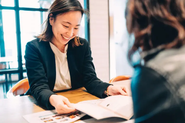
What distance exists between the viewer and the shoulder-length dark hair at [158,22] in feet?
1.39

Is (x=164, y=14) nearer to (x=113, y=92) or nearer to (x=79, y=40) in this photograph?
(x=113, y=92)

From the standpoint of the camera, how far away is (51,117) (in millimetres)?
859

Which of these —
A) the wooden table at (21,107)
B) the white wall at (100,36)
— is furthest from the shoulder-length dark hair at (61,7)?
the white wall at (100,36)

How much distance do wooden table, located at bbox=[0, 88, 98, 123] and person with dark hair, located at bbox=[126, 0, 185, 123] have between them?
0.62 metres

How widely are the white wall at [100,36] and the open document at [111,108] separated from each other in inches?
104

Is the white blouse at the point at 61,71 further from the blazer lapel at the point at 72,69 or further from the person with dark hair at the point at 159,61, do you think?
the person with dark hair at the point at 159,61

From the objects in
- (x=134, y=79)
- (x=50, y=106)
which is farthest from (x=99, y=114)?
(x=134, y=79)

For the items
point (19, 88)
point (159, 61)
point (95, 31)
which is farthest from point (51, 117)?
point (95, 31)

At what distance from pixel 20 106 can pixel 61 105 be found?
1.00 feet

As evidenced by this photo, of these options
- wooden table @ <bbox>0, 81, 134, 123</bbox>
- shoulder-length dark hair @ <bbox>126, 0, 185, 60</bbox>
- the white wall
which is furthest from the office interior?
shoulder-length dark hair @ <bbox>126, 0, 185, 60</bbox>

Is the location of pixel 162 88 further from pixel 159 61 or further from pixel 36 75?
pixel 36 75

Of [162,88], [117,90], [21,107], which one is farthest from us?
[117,90]

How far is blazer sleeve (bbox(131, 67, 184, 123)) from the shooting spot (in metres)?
0.39

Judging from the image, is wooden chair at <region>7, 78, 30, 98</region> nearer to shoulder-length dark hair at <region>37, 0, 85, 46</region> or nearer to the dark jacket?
shoulder-length dark hair at <region>37, 0, 85, 46</region>
